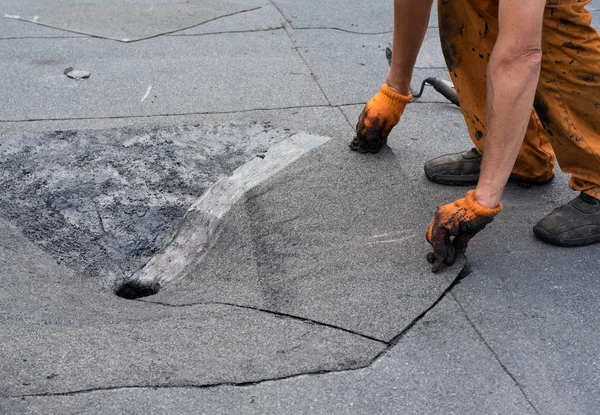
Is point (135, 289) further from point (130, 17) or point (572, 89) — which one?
point (130, 17)

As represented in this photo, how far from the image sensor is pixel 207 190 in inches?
124

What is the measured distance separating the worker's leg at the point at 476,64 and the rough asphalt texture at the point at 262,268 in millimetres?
166

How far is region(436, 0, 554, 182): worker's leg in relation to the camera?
2.82 metres

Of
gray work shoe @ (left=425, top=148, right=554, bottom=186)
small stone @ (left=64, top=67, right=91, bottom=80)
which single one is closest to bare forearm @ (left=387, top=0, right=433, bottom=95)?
gray work shoe @ (left=425, top=148, right=554, bottom=186)

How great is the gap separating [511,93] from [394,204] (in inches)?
29.7

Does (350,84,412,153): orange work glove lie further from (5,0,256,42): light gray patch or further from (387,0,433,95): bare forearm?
(5,0,256,42): light gray patch

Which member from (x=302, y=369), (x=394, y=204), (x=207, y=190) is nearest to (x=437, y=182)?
(x=394, y=204)

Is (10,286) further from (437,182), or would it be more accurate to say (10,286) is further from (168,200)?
(437,182)

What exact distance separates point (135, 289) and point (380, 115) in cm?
135

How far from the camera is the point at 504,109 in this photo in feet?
7.97

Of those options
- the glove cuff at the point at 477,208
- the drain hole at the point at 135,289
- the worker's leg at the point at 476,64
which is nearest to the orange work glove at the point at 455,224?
the glove cuff at the point at 477,208

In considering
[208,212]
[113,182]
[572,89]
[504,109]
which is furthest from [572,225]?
[113,182]

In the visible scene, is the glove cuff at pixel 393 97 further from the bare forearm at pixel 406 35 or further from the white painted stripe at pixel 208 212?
the white painted stripe at pixel 208 212

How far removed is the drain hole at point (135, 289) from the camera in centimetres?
273
